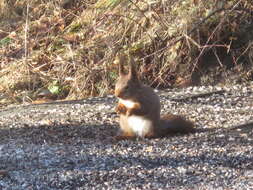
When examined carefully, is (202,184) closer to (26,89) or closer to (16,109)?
(16,109)

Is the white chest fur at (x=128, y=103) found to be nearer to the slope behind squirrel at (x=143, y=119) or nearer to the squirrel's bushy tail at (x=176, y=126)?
the slope behind squirrel at (x=143, y=119)

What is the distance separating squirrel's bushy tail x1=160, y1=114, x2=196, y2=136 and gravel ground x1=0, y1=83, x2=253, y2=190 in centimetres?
14

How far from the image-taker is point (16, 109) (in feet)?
28.8

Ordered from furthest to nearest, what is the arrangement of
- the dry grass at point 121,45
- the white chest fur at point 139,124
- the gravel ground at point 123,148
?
the dry grass at point 121,45, the white chest fur at point 139,124, the gravel ground at point 123,148

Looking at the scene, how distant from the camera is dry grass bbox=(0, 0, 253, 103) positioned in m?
9.31

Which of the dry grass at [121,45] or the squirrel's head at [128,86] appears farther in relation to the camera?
the dry grass at [121,45]

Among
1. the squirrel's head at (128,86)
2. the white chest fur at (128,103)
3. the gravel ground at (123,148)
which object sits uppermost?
the squirrel's head at (128,86)

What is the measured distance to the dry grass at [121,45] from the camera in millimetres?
9312

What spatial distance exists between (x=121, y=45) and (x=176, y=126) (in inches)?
134

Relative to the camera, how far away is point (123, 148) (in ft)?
20.1

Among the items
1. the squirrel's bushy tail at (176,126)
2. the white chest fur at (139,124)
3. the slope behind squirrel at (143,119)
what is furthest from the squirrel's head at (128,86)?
the squirrel's bushy tail at (176,126)

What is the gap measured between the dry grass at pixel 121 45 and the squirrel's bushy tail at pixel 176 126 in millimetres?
1884

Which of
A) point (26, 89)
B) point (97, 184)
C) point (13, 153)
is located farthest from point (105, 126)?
point (26, 89)

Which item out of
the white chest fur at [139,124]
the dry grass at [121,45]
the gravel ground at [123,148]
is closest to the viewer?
the gravel ground at [123,148]
